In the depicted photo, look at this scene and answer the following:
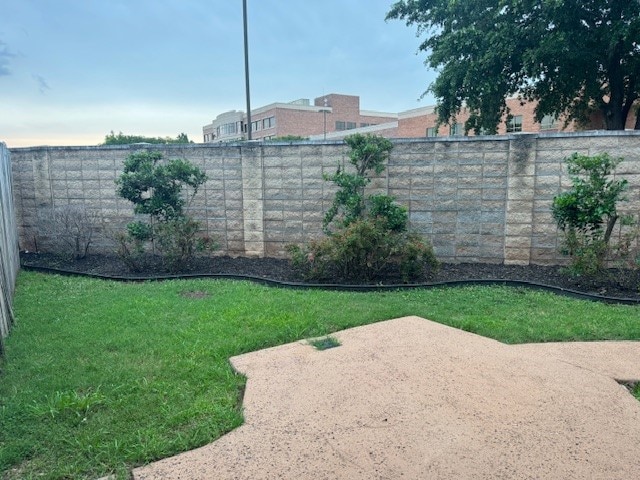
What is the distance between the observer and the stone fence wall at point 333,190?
6.52 metres

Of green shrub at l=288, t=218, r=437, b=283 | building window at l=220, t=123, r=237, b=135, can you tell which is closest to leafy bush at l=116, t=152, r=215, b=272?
green shrub at l=288, t=218, r=437, b=283

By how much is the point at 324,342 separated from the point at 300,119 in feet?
183

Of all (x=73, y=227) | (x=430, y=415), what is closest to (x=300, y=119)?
(x=73, y=227)

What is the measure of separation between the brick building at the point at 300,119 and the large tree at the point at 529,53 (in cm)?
3851

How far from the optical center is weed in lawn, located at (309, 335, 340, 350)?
3.89 metres

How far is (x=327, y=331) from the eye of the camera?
14.1 feet

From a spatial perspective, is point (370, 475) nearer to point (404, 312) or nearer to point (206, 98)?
point (404, 312)

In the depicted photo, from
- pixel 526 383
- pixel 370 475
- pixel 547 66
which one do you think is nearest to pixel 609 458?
pixel 526 383

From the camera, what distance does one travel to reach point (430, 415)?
270 centimetres

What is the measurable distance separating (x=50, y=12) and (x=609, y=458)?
8.06 metres

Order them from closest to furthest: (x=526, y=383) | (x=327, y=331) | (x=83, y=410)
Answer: (x=83, y=410)
(x=526, y=383)
(x=327, y=331)

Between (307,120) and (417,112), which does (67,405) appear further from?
(307,120)

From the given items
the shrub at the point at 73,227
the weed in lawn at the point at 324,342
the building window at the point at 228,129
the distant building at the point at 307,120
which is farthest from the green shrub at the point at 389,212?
the building window at the point at 228,129

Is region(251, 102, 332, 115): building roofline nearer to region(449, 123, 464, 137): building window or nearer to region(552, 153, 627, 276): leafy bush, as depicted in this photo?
region(449, 123, 464, 137): building window
